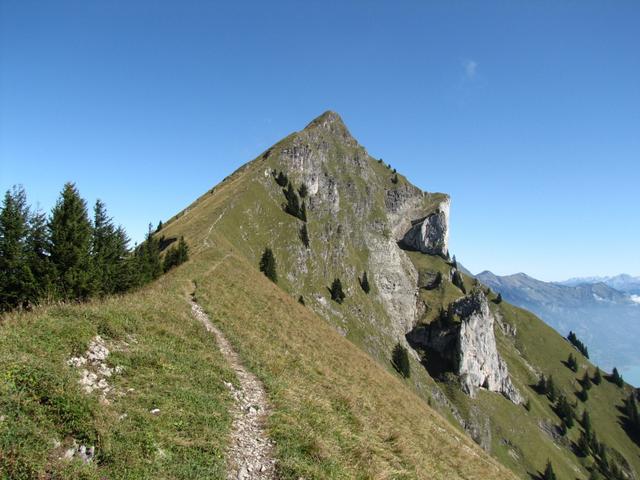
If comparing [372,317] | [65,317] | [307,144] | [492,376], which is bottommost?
[492,376]

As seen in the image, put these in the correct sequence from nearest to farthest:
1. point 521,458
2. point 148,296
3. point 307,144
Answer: point 148,296 < point 521,458 < point 307,144

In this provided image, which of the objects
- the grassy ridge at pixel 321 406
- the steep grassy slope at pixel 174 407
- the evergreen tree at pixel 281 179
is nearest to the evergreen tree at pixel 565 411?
the evergreen tree at pixel 281 179

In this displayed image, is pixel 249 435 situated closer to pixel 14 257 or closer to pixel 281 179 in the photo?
pixel 14 257

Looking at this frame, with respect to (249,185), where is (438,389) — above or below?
below

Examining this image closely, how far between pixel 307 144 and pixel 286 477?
172321 mm

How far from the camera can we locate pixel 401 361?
134 metres

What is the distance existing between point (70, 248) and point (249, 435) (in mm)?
26609

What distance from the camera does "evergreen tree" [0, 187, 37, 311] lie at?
28781mm

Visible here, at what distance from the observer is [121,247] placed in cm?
4544

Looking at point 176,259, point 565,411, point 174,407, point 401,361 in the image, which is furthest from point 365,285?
point 174,407

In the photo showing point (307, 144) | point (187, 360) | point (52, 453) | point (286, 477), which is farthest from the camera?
point (307, 144)

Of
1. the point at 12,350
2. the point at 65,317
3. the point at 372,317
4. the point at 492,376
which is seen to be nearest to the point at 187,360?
the point at 65,317

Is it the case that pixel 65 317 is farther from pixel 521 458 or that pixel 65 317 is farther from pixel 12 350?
pixel 521 458

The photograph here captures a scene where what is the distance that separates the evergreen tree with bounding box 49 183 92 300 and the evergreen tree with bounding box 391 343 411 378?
393 ft
